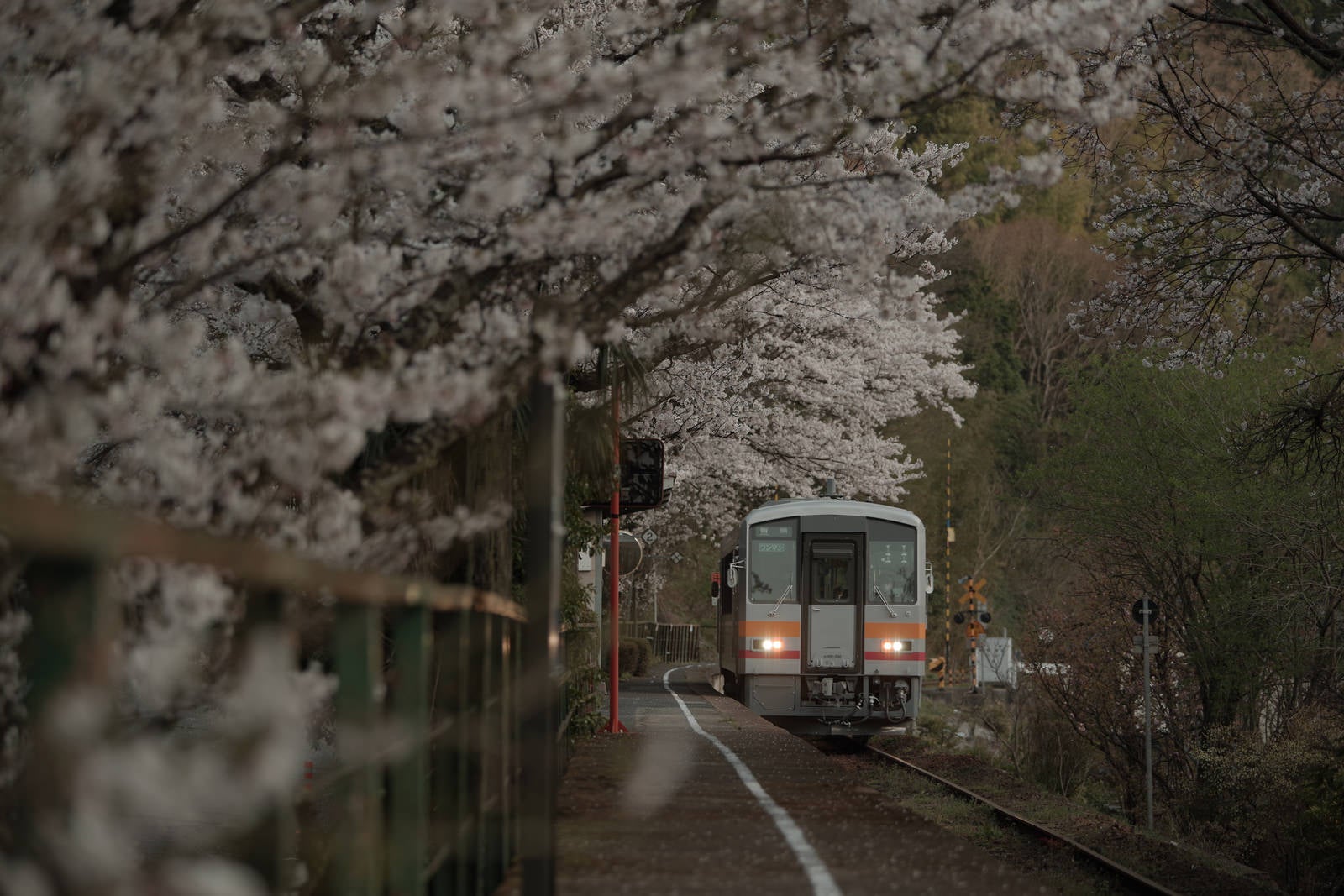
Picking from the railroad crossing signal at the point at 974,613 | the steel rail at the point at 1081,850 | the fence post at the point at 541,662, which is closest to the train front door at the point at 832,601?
the steel rail at the point at 1081,850

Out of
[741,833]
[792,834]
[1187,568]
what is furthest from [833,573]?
[741,833]

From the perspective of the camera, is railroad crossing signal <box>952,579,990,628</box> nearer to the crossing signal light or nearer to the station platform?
the crossing signal light

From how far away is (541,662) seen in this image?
492cm

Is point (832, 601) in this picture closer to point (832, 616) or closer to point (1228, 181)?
point (832, 616)

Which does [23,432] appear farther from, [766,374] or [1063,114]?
[766,374]

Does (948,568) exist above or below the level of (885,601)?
above

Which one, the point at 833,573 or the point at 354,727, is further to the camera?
the point at 833,573

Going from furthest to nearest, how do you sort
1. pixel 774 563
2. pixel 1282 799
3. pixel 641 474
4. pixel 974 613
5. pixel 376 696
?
pixel 974 613
pixel 774 563
pixel 1282 799
pixel 641 474
pixel 376 696

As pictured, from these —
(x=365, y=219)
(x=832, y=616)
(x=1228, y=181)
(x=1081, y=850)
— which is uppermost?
(x=1228, y=181)

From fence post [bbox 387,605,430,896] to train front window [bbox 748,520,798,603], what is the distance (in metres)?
16.0

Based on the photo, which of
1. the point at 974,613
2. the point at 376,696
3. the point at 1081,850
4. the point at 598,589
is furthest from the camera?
the point at 974,613

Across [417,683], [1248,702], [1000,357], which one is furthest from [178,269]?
[1000,357]

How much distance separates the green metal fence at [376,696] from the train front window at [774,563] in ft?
42.2

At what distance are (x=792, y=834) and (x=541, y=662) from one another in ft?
14.1
